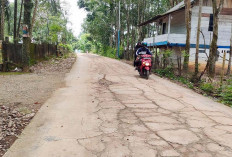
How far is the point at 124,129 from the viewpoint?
374 centimetres

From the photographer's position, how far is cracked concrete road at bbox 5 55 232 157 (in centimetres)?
301

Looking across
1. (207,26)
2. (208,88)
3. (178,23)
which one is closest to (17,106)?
(208,88)

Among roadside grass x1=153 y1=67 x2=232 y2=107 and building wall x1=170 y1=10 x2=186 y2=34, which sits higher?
building wall x1=170 y1=10 x2=186 y2=34

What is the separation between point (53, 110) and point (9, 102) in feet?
4.30

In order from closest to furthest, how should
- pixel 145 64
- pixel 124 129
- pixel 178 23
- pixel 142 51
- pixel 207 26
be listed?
pixel 124 129
pixel 145 64
pixel 142 51
pixel 207 26
pixel 178 23

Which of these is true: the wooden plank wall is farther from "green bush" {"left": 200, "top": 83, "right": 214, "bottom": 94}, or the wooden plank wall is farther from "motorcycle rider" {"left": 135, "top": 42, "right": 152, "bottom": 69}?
"green bush" {"left": 200, "top": 83, "right": 214, "bottom": 94}

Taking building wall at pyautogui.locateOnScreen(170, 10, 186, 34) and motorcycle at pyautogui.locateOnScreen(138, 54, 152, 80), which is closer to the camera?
motorcycle at pyautogui.locateOnScreen(138, 54, 152, 80)

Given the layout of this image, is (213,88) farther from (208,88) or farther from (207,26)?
(207,26)

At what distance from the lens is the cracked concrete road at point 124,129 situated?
3008 millimetres

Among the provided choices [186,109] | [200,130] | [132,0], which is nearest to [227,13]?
[132,0]

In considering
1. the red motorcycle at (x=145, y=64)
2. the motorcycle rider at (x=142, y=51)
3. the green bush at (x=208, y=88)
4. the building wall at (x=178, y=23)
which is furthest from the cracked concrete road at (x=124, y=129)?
the building wall at (x=178, y=23)

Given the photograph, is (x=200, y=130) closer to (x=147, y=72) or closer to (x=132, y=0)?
(x=147, y=72)

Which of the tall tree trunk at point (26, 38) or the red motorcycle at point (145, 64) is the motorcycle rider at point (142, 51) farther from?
the tall tree trunk at point (26, 38)

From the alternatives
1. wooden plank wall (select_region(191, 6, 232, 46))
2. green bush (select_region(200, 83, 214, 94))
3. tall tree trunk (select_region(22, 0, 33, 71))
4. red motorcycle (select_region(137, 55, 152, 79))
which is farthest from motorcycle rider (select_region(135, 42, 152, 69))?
wooden plank wall (select_region(191, 6, 232, 46))
